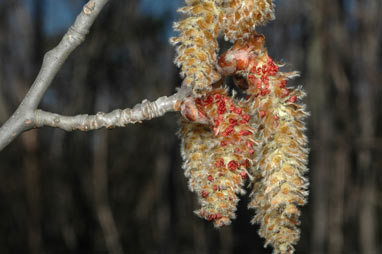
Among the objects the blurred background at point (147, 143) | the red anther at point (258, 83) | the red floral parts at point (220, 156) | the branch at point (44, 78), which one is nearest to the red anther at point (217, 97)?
the red floral parts at point (220, 156)

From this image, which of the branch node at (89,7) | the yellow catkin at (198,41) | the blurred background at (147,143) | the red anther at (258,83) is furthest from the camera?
the blurred background at (147,143)

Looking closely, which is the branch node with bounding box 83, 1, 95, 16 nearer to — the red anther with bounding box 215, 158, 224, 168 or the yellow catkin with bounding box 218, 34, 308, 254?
the yellow catkin with bounding box 218, 34, 308, 254

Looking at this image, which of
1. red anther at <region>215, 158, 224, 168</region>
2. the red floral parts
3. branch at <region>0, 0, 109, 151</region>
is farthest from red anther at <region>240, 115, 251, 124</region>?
branch at <region>0, 0, 109, 151</region>

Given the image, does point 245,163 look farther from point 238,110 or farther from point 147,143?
point 147,143

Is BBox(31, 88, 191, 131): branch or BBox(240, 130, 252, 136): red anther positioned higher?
BBox(31, 88, 191, 131): branch

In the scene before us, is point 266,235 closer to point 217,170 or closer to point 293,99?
point 217,170

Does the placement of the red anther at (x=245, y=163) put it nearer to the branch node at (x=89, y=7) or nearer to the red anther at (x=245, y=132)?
the red anther at (x=245, y=132)
